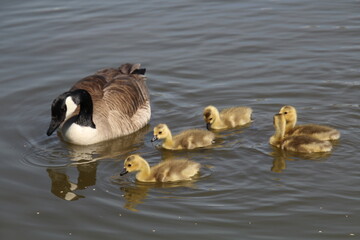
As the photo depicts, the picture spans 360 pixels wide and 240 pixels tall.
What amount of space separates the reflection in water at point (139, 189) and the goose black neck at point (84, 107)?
1.91m

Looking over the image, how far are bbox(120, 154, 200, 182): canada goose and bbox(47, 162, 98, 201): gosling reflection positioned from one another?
1.89 feet

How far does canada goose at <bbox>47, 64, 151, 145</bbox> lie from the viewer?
32.5 ft

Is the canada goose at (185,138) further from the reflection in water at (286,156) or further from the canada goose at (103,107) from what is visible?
the canada goose at (103,107)

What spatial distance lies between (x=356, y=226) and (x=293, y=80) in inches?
181

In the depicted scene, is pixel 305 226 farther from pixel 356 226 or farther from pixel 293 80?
pixel 293 80

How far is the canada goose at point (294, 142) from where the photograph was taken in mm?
8969

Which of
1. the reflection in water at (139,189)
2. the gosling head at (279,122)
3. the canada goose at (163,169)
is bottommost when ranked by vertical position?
the reflection in water at (139,189)

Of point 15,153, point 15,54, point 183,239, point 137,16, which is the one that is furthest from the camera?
point 137,16

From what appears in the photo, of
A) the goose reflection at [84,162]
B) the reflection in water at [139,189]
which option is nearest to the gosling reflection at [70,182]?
the goose reflection at [84,162]

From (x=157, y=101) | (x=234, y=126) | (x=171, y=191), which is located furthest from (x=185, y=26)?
(x=171, y=191)

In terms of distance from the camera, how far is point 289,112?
9461 mm

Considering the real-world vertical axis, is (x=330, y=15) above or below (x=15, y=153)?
above

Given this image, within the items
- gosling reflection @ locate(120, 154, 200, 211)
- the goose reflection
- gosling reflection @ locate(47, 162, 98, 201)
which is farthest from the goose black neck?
gosling reflection @ locate(120, 154, 200, 211)

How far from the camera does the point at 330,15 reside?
1452 cm
